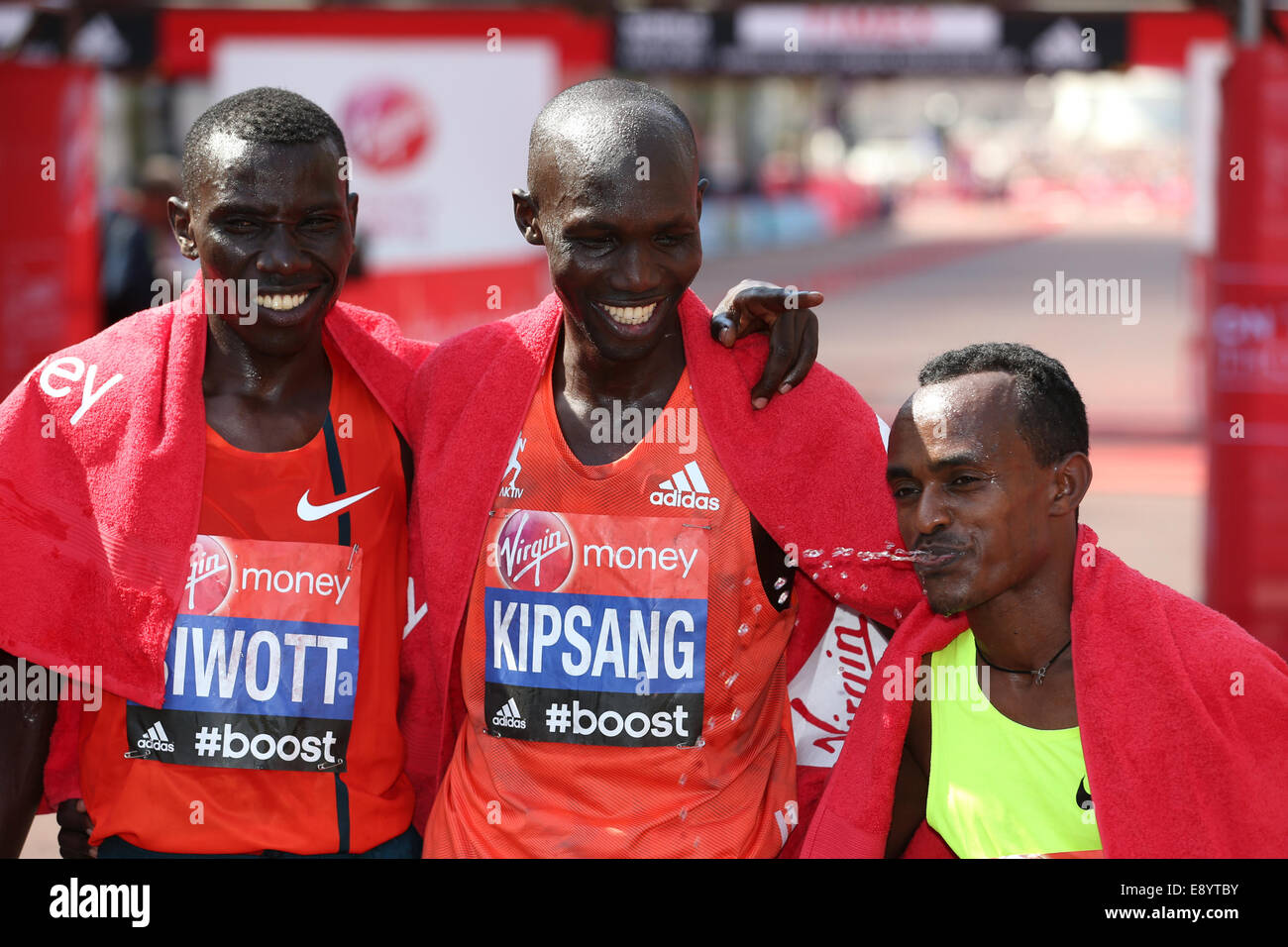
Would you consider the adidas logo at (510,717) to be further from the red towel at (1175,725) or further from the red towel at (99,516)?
the red towel at (1175,725)

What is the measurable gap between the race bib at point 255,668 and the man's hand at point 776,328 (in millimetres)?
906

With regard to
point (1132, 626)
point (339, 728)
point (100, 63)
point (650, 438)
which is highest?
point (100, 63)

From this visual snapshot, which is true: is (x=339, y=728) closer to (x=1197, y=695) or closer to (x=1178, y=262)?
(x=1197, y=695)

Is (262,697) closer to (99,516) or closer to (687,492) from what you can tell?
(99,516)

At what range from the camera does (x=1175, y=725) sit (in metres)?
2.59

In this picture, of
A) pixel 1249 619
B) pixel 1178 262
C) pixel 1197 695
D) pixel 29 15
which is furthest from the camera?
pixel 1178 262

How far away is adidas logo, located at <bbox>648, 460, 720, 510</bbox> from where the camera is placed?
2.84 m

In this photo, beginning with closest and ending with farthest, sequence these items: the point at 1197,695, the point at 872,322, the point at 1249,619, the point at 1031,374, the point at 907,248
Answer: the point at 1197,695 → the point at 1031,374 → the point at 1249,619 → the point at 872,322 → the point at 907,248

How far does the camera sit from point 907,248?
3125 centimetres

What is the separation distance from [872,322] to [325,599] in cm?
1635

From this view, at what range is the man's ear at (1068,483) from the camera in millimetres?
2803

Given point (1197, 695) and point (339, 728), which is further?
point (339, 728)
